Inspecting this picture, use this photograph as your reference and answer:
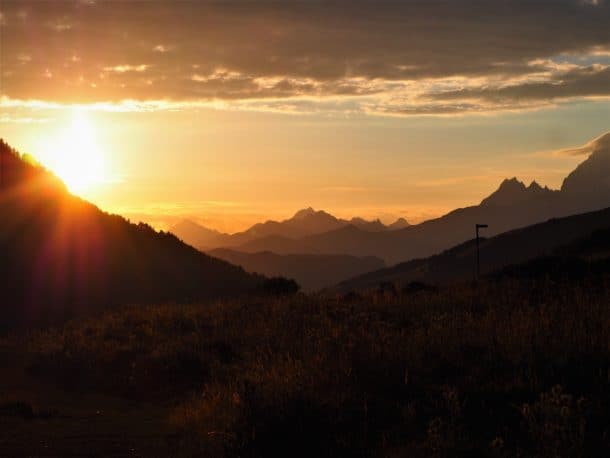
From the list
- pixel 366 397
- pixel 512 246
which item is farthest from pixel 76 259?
pixel 512 246

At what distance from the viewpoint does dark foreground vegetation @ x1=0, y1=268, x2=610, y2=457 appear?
25.6 feet

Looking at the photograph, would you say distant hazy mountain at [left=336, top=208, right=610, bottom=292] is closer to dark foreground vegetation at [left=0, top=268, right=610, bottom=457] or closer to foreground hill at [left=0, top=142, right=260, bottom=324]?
foreground hill at [left=0, top=142, right=260, bottom=324]

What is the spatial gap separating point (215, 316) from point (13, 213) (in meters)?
25.3

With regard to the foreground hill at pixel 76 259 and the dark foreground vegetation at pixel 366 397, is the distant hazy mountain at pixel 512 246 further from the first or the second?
the dark foreground vegetation at pixel 366 397

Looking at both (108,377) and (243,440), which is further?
(108,377)

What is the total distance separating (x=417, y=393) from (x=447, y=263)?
11652cm

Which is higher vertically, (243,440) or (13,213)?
(13,213)

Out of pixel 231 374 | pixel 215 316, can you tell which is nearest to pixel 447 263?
pixel 215 316

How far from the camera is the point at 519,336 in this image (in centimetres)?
1080

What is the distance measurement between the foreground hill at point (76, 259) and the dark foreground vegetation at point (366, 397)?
68.4 feet

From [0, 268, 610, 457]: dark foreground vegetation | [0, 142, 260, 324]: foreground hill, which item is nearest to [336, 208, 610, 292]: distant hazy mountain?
[0, 142, 260, 324]: foreground hill

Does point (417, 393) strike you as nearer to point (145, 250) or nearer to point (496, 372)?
point (496, 372)

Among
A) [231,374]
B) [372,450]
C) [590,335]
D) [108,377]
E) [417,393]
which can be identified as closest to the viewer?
[372,450]

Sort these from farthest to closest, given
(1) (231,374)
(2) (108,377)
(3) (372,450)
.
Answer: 1. (2) (108,377)
2. (1) (231,374)
3. (3) (372,450)
